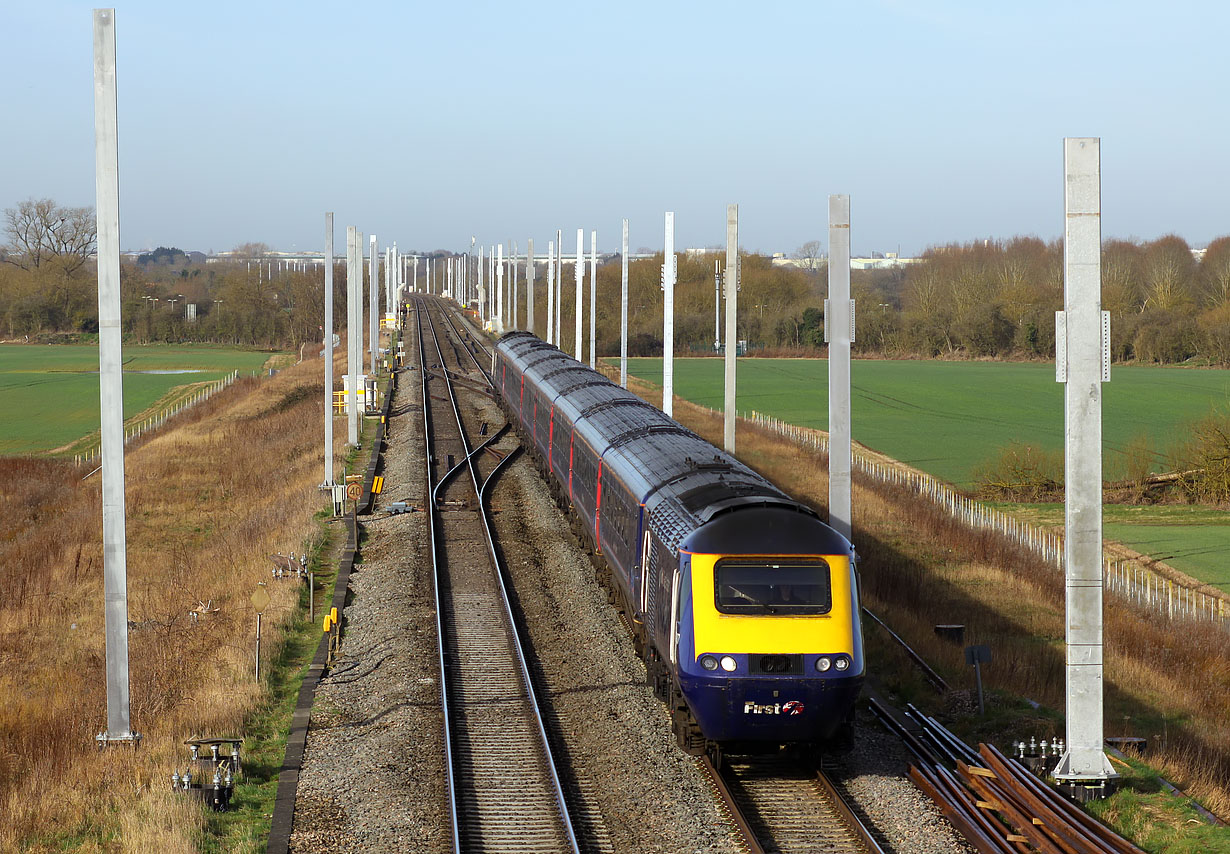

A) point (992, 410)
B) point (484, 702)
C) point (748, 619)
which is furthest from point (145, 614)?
point (992, 410)

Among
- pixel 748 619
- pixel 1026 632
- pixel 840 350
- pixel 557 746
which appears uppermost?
pixel 840 350

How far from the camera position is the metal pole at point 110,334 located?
12.9 metres

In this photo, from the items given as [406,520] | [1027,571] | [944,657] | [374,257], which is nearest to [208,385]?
[374,257]

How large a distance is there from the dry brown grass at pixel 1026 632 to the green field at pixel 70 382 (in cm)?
3790

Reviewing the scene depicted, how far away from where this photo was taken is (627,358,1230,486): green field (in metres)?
52.0

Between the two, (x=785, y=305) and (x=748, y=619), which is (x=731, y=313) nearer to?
(x=748, y=619)

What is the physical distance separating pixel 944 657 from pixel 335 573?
11122mm

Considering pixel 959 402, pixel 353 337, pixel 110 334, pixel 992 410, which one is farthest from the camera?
pixel 959 402

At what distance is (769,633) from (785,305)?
107 m

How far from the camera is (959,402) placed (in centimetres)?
7106

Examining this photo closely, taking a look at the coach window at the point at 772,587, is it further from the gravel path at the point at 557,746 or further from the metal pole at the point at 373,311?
the metal pole at the point at 373,311

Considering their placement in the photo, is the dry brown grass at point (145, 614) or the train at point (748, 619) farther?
the train at point (748, 619)

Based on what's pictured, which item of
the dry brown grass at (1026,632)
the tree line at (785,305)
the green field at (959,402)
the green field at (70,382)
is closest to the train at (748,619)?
the dry brown grass at (1026,632)

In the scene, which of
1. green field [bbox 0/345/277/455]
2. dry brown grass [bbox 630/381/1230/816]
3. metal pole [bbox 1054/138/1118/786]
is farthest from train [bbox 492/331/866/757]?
green field [bbox 0/345/277/455]
